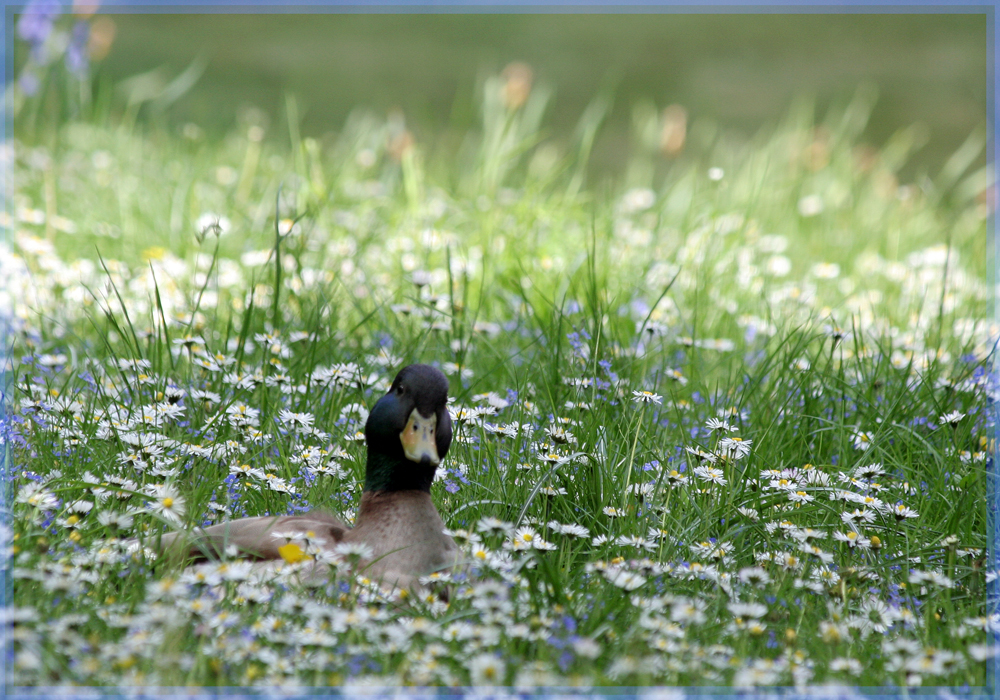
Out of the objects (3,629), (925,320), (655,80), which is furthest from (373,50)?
(3,629)

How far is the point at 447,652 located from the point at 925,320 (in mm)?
3826

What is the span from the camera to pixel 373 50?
39.9 ft

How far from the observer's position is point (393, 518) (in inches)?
101

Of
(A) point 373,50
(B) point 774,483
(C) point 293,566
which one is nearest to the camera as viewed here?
(C) point 293,566

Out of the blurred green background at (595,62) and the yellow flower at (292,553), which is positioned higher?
the blurred green background at (595,62)

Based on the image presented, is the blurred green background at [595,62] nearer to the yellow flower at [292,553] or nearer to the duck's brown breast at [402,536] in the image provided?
the duck's brown breast at [402,536]

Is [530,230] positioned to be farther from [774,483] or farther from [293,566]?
[293,566]

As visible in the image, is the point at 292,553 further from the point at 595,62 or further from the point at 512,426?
the point at 595,62

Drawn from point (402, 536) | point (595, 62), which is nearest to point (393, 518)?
point (402, 536)

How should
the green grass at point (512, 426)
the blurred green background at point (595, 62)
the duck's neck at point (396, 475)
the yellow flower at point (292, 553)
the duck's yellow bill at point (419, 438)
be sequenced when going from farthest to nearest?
1. the blurred green background at point (595, 62)
2. the duck's neck at point (396, 475)
3. the duck's yellow bill at point (419, 438)
4. the yellow flower at point (292, 553)
5. the green grass at point (512, 426)

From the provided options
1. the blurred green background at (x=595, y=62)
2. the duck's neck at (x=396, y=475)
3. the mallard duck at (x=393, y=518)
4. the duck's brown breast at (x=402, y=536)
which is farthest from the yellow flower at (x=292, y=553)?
the blurred green background at (x=595, y=62)

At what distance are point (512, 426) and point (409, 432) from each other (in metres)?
0.60

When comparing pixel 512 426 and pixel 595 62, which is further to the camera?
pixel 595 62

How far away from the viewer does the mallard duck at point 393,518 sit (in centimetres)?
248
